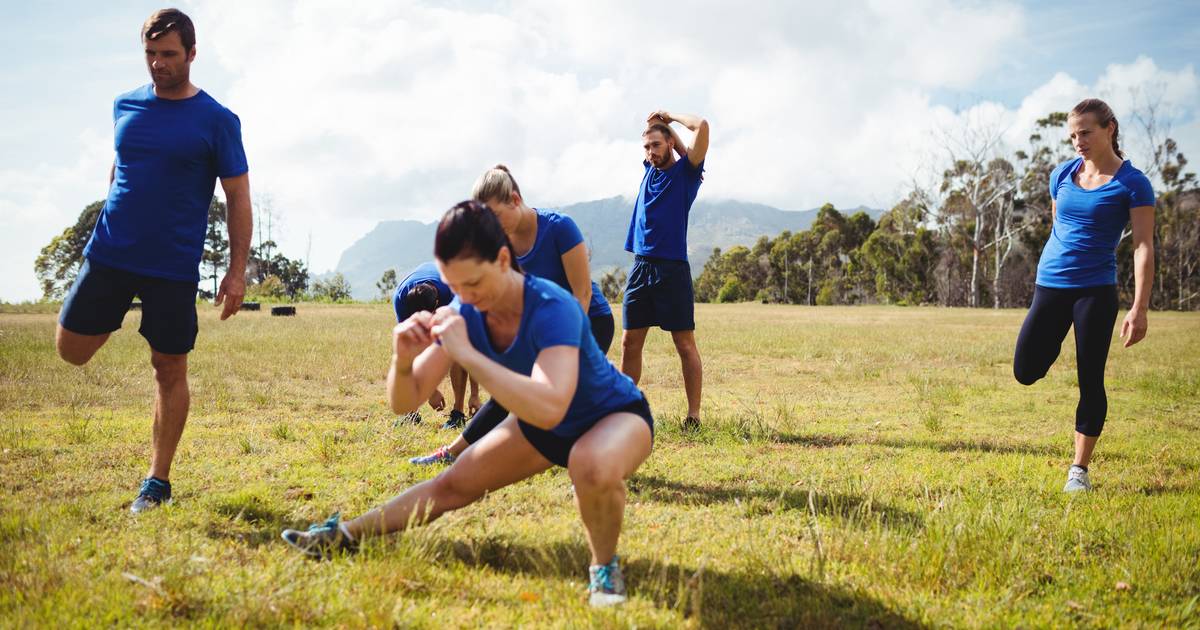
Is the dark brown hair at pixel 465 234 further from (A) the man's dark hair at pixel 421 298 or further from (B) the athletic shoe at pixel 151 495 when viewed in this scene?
(A) the man's dark hair at pixel 421 298

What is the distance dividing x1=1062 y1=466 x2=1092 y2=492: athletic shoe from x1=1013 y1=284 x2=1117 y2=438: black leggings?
0.25 meters

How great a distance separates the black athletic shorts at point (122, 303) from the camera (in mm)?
4145

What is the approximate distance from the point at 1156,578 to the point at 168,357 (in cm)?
501

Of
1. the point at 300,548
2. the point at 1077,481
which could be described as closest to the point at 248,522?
the point at 300,548

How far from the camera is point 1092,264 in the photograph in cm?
501

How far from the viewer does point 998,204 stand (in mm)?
56000

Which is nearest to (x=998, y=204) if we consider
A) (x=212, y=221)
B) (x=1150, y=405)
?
(x=1150, y=405)

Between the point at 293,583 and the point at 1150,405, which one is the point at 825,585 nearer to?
the point at 293,583

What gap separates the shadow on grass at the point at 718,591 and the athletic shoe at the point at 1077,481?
2.58 metres

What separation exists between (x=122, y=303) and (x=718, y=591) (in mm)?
3534

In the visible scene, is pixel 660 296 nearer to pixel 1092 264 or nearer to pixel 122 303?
pixel 1092 264

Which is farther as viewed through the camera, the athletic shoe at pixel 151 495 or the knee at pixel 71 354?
the knee at pixel 71 354

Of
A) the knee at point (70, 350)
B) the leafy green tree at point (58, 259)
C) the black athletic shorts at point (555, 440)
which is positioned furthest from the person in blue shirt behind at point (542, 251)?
the leafy green tree at point (58, 259)

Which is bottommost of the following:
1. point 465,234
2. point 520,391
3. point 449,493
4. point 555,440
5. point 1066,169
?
point 449,493
